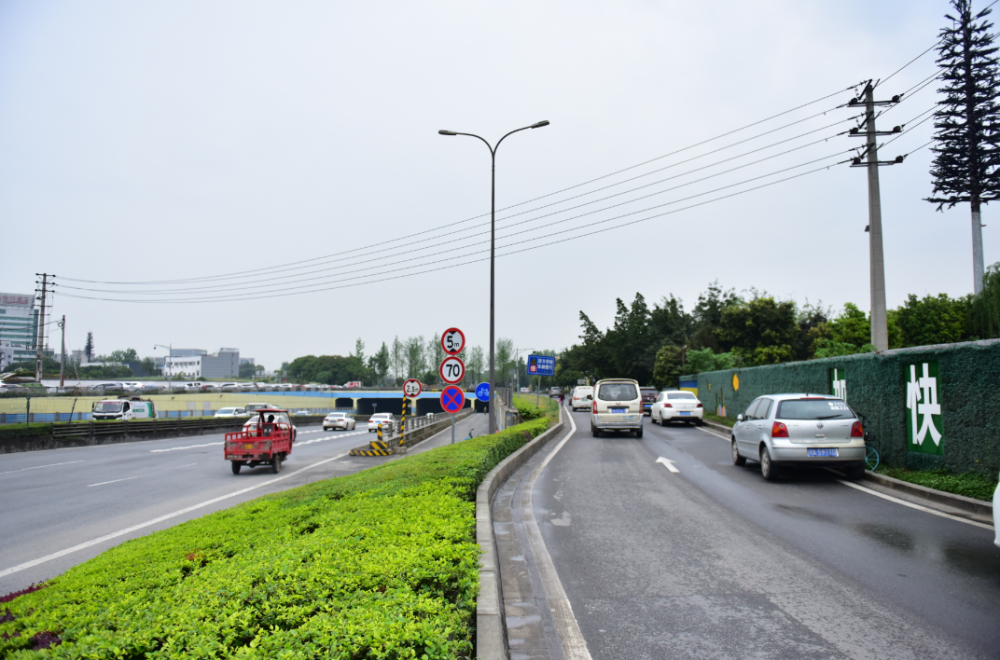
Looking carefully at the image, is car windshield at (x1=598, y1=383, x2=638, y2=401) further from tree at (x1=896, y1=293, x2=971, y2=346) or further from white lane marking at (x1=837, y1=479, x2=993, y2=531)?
tree at (x1=896, y1=293, x2=971, y2=346)

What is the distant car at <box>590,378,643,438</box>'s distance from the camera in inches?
894

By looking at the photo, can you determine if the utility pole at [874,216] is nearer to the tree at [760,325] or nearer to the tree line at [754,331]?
the tree line at [754,331]

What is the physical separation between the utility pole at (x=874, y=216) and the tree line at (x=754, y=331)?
12.3ft

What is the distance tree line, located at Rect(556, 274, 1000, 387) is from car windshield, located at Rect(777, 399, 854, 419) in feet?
39.9

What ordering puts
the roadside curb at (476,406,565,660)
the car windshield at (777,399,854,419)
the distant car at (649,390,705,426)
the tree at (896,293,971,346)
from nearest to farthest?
the roadside curb at (476,406,565,660) < the car windshield at (777,399,854,419) < the distant car at (649,390,705,426) < the tree at (896,293,971,346)

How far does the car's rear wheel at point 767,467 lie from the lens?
11.8 meters

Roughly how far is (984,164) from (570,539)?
49.6 meters

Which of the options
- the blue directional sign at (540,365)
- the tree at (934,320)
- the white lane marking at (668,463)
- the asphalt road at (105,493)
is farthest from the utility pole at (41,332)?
the tree at (934,320)

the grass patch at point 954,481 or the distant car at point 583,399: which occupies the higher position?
the grass patch at point 954,481

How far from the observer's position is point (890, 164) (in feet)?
65.6

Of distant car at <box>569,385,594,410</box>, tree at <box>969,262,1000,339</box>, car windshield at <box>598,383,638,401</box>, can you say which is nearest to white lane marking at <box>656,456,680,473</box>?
car windshield at <box>598,383,638,401</box>

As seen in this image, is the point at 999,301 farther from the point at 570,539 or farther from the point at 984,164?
the point at 570,539

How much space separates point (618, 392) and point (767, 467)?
1137 cm

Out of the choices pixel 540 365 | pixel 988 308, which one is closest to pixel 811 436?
pixel 540 365
